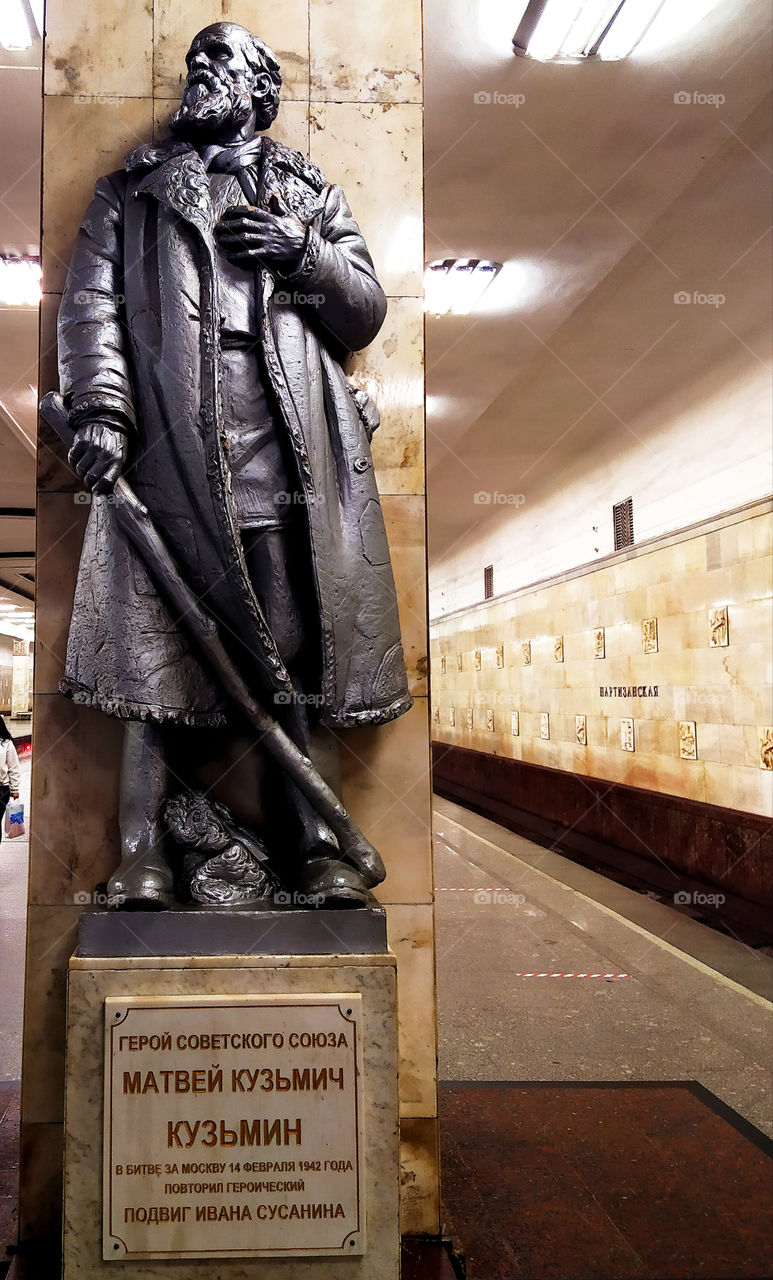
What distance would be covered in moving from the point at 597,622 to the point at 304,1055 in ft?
25.1

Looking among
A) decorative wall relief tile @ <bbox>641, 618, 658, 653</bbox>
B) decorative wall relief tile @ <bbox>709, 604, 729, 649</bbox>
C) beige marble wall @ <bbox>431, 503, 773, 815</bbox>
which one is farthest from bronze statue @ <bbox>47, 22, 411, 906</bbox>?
decorative wall relief tile @ <bbox>641, 618, 658, 653</bbox>

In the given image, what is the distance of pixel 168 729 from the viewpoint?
2.29 meters

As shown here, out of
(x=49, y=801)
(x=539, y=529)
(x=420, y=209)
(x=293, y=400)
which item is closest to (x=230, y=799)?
(x=49, y=801)

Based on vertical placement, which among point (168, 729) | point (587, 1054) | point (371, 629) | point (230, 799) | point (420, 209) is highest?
point (420, 209)

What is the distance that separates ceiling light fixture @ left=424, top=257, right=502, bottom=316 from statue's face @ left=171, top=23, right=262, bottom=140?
3.92m

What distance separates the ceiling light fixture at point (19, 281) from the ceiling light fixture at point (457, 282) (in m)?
2.58

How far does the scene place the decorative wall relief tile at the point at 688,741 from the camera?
700 cm

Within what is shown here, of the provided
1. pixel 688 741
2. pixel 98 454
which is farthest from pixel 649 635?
pixel 98 454

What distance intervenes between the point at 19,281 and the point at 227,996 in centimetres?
564

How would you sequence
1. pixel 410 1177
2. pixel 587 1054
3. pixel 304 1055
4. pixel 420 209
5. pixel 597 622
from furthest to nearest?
pixel 597 622
pixel 587 1054
pixel 420 209
pixel 410 1177
pixel 304 1055

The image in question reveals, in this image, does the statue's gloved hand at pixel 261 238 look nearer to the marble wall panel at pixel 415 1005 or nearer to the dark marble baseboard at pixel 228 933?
the dark marble baseboard at pixel 228 933

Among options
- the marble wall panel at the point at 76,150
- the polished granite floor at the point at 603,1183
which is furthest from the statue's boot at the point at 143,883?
the marble wall panel at the point at 76,150

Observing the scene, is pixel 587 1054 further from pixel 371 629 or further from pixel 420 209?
pixel 420 209

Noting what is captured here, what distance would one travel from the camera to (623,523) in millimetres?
8523
